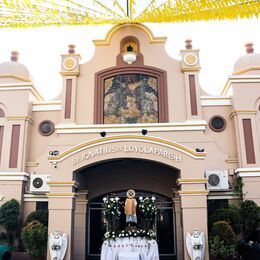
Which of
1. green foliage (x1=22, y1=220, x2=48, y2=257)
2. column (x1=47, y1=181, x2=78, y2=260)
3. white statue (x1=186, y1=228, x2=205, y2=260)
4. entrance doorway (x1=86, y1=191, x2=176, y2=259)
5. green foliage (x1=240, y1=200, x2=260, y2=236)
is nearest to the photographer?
white statue (x1=186, y1=228, x2=205, y2=260)

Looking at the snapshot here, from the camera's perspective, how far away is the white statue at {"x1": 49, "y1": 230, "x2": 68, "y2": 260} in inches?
488

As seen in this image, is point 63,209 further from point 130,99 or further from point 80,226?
point 130,99

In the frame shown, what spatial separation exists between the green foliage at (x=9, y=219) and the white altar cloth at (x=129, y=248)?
4.60 meters

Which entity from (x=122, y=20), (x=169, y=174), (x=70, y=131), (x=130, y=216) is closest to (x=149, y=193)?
(x=169, y=174)

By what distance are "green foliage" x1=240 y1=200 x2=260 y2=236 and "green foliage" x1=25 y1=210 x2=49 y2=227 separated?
778cm

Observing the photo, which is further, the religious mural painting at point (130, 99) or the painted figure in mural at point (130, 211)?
the religious mural painting at point (130, 99)

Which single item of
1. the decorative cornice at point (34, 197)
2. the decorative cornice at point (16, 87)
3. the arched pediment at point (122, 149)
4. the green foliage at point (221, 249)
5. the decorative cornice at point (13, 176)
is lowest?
the green foliage at point (221, 249)

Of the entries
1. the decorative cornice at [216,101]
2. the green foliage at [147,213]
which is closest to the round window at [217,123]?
the decorative cornice at [216,101]

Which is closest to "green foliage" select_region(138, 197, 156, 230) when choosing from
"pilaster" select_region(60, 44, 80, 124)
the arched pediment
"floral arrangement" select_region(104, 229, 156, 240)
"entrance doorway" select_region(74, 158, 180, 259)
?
"floral arrangement" select_region(104, 229, 156, 240)

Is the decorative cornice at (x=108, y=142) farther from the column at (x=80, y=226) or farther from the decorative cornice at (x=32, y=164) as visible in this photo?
the decorative cornice at (x=32, y=164)

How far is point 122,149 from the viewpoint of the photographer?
1339 cm

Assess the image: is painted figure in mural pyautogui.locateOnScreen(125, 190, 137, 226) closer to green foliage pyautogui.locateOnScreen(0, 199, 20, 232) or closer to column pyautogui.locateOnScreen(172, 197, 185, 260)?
column pyautogui.locateOnScreen(172, 197, 185, 260)

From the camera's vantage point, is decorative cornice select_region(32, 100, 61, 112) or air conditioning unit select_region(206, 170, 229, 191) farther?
decorative cornice select_region(32, 100, 61, 112)

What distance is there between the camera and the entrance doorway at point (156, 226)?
50.3 ft
